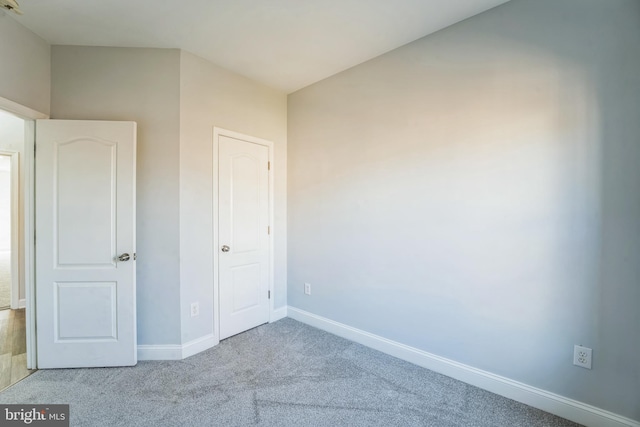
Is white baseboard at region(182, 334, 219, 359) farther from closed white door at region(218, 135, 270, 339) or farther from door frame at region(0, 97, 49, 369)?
door frame at region(0, 97, 49, 369)

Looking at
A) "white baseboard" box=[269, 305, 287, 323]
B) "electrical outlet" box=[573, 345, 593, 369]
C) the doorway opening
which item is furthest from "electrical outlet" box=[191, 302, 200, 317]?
"electrical outlet" box=[573, 345, 593, 369]

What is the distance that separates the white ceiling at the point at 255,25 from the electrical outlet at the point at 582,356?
229cm

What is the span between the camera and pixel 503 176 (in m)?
1.96

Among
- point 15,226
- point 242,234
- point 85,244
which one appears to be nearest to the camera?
point 85,244

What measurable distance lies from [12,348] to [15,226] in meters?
1.86

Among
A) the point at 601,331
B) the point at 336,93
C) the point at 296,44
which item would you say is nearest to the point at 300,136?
the point at 336,93

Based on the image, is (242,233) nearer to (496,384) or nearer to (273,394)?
(273,394)

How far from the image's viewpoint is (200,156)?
8.67 ft

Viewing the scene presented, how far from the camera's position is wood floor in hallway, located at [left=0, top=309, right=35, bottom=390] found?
2186mm

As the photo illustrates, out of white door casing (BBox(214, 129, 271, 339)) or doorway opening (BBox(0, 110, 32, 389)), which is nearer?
white door casing (BBox(214, 129, 271, 339))

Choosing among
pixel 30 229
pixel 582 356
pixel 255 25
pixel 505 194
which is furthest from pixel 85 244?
pixel 582 356

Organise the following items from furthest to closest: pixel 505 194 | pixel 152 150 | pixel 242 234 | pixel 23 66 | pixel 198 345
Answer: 1. pixel 242 234
2. pixel 198 345
3. pixel 152 150
4. pixel 23 66
5. pixel 505 194

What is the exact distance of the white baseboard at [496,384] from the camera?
1.66m

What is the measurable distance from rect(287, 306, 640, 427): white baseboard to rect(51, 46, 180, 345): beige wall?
1.72 metres
